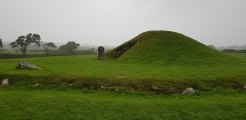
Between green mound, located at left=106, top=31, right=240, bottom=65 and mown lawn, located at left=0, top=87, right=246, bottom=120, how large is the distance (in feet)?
37.4

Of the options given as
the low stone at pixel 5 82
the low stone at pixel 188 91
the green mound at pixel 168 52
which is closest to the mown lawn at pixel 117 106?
the low stone at pixel 188 91

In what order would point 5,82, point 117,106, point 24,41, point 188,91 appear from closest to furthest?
point 117,106 → point 188,91 → point 5,82 → point 24,41

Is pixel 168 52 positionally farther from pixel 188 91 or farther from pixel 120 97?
pixel 120 97

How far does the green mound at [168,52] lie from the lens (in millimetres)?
24241

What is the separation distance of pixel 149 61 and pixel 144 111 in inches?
575

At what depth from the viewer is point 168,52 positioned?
27.0m

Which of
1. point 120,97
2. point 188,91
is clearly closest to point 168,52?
point 188,91

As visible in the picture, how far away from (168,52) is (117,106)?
59.0 feet

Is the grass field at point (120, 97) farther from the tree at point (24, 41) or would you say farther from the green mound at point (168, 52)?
the tree at point (24, 41)

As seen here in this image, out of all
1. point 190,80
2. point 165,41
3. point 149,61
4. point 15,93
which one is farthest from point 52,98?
point 165,41

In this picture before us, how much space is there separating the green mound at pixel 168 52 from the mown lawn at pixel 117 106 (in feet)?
A: 37.4

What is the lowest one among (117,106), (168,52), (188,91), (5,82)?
(117,106)

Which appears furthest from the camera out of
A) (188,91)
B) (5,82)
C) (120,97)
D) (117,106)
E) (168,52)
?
(168,52)

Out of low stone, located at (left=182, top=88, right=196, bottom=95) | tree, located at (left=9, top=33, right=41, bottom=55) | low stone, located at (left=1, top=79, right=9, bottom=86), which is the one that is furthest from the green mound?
tree, located at (left=9, top=33, right=41, bottom=55)
